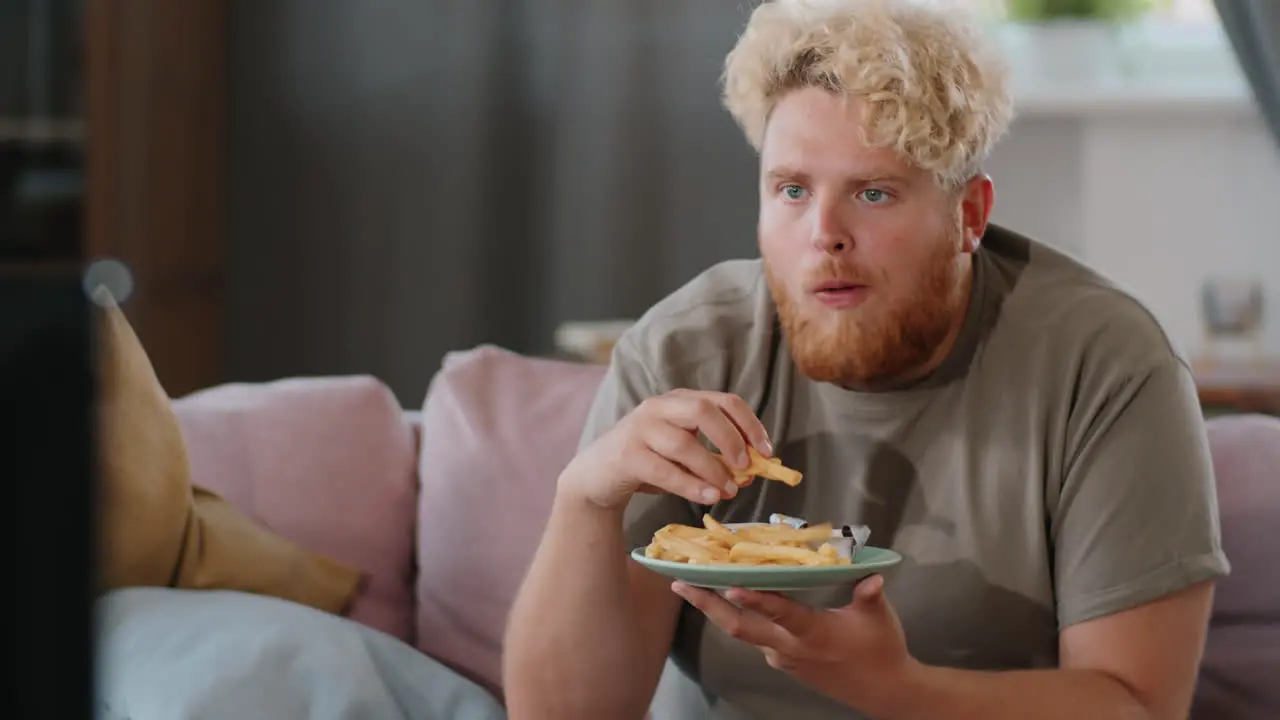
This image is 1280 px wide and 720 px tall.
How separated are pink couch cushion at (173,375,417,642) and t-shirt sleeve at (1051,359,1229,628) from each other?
85cm

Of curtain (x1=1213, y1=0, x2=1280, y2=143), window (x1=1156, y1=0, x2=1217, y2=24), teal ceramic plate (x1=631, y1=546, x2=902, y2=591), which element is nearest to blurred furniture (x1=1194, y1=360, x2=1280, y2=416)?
curtain (x1=1213, y1=0, x2=1280, y2=143)

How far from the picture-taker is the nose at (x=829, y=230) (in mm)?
1359

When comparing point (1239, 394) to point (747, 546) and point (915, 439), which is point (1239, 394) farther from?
point (747, 546)

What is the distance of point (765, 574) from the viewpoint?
1.08 metres

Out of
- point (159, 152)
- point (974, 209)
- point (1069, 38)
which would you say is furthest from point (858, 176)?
point (159, 152)

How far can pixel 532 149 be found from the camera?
3.38m

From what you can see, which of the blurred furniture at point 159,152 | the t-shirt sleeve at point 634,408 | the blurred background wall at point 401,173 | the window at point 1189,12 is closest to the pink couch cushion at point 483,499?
the t-shirt sleeve at point 634,408

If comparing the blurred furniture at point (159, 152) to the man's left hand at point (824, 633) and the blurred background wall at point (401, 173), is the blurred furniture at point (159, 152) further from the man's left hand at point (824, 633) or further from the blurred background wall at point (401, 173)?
the man's left hand at point (824, 633)

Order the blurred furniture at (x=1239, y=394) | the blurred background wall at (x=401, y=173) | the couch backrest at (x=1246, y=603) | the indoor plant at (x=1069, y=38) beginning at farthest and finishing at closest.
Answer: the blurred background wall at (x=401, y=173) < the indoor plant at (x=1069, y=38) < the blurred furniture at (x=1239, y=394) < the couch backrest at (x=1246, y=603)

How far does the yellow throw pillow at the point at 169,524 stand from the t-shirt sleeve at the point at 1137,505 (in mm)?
879

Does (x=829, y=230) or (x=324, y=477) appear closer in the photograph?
(x=829, y=230)

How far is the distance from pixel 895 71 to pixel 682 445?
16.1 inches

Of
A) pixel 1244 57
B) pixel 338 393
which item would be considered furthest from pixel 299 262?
pixel 1244 57

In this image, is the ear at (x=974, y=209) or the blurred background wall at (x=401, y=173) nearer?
the ear at (x=974, y=209)
